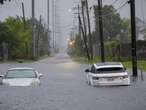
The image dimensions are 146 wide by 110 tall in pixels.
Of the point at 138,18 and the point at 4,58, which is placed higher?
the point at 138,18

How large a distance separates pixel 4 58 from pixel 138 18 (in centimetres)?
2917

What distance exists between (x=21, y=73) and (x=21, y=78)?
2.54ft

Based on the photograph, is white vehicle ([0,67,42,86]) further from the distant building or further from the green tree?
the green tree

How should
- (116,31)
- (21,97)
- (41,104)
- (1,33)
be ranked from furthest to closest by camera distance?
(116,31), (1,33), (21,97), (41,104)

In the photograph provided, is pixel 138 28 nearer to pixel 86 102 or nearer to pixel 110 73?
pixel 110 73

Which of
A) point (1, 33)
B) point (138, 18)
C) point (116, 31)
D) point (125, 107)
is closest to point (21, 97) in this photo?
point (125, 107)

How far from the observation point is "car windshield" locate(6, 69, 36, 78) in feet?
99.3

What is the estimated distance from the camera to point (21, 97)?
22141 millimetres

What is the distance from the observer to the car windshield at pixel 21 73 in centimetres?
3026

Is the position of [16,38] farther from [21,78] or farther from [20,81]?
[20,81]

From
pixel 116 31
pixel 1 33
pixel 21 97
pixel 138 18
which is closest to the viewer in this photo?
pixel 21 97

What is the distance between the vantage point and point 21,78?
98.4ft

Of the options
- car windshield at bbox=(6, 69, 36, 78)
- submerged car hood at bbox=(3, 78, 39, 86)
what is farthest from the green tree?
submerged car hood at bbox=(3, 78, 39, 86)

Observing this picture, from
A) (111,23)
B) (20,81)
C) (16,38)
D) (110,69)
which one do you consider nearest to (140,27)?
(111,23)
